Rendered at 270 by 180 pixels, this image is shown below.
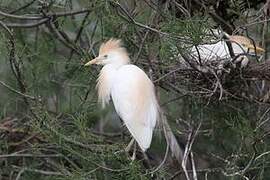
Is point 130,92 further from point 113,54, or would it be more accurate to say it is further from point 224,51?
point 224,51

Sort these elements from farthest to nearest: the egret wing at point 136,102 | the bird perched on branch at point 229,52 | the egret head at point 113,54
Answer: the egret head at point 113,54
the egret wing at point 136,102
the bird perched on branch at point 229,52

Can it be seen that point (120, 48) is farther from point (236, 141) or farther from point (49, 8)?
point (236, 141)

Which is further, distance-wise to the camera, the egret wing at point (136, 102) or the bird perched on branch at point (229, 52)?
the egret wing at point (136, 102)

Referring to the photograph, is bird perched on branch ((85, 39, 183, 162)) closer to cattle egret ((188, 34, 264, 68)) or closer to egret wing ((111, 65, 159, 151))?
egret wing ((111, 65, 159, 151))

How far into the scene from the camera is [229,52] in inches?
72.8

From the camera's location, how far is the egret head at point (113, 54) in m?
2.01

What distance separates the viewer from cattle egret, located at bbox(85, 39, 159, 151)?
191 centimetres

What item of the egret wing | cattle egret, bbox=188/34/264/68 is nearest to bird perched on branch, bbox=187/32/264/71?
cattle egret, bbox=188/34/264/68

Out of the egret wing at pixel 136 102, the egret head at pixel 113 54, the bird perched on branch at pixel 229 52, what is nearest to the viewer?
the bird perched on branch at pixel 229 52

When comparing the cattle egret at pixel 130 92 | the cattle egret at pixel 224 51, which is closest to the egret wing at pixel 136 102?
the cattle egret at pixel 130 92

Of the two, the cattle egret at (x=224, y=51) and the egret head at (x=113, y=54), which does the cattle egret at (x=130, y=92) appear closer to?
the egret head at (x=113, y=54)

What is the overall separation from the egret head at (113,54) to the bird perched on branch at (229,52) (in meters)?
0.19

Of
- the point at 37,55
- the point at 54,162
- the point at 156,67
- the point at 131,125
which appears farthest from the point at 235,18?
the point at 54,162

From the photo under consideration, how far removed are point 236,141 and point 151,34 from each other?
667mm
